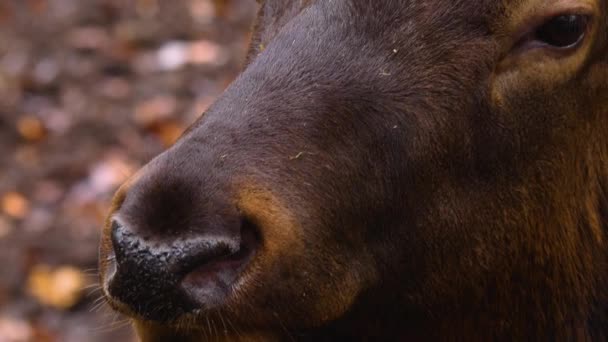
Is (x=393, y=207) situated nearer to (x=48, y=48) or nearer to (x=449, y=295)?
(x=449, y=295)

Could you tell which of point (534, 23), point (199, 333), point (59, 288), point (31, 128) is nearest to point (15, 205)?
point (31, 128)

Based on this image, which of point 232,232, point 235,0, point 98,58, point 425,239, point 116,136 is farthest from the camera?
point 235,0

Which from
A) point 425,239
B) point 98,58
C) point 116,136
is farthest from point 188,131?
point 98,58

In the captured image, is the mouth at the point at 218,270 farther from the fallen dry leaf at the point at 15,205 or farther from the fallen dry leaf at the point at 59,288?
the fallen dry leaf at the point at 15,205

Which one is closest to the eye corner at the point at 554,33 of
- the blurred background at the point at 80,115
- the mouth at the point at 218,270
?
the mouth at the point at 218,270

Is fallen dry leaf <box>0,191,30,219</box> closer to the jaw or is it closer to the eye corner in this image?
the jaw

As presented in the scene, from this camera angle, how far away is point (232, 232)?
3547mm

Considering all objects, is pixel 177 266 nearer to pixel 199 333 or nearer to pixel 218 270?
pixel 218 270

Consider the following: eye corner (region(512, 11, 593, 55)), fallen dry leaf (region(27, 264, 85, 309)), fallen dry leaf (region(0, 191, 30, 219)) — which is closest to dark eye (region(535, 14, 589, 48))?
eye corner (region(512, 11, 593, 55))

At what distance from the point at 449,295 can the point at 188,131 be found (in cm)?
108

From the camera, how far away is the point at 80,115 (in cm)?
974

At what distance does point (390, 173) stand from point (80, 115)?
6.10 m

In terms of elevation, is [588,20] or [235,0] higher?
[235,0]

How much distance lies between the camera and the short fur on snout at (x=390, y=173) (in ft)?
12.1
